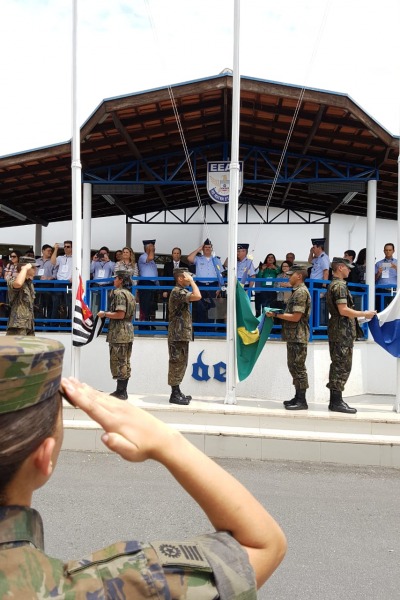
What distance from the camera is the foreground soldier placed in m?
0.86

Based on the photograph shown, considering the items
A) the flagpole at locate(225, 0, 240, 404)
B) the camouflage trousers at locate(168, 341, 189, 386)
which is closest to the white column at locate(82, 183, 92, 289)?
the camouflage trousers at locate(168, 341, 189, 386)

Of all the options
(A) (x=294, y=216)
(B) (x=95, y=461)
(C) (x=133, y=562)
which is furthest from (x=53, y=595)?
(A) (x=294, y=216)

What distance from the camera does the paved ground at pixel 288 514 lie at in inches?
129

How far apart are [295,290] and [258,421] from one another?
6.07 feet

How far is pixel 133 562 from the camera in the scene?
90cm

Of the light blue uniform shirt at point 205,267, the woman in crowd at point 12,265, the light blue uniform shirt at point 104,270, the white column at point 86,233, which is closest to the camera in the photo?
the light blue uniform shirt at point 205,267

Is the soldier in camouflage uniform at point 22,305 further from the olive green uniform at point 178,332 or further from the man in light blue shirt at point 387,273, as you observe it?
the man in light blue shirt at point 387,273

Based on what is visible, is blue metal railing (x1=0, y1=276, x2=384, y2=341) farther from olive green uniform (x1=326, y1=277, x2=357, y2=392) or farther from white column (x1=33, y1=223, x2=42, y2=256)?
white column (x1=33, y1=223, x2=42, y2=256)

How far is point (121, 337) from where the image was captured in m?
7.91

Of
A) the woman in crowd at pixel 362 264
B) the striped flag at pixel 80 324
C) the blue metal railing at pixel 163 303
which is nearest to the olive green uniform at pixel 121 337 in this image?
the striped flag at pixel 80 324

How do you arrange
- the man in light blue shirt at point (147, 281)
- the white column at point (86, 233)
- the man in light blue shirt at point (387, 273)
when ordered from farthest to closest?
1. the white column at point (86, 233)
2. the man in light blue shirt at point (387, 273)
3. the man in light blue shirt at point (147, 281)

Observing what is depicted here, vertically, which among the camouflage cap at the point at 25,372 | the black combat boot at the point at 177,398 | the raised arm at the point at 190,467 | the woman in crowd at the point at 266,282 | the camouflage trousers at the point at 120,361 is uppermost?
the woman in crowd at the point at 266,282

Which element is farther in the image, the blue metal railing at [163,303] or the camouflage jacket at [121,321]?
the blue metal railing at [163,303]

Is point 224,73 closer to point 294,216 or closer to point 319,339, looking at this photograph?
point 319,339
